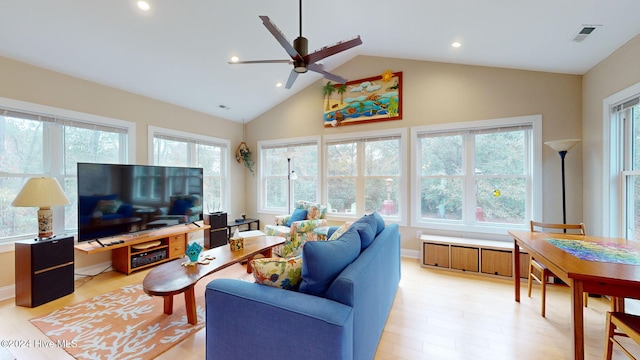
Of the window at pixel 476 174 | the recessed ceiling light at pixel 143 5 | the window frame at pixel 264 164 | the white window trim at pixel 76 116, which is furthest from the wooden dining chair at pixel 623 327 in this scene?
the white window trim at pixel 76 116

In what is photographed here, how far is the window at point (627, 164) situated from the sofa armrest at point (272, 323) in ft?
10.5

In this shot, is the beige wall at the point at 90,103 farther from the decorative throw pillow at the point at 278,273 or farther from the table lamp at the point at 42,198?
the decorative throw pillow at the point at 278,273

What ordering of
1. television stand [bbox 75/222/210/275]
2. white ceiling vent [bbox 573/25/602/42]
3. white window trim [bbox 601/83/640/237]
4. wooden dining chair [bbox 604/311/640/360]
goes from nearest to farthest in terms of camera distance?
wooden dining chair [bbox 604/311/640/360]
white ceiling vent [bbox 573/25/602/42]
white window trim [bbox 601/83/640/237]
television stand [bbox 75/222/210/275]

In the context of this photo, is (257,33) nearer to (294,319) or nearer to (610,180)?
(294,319)

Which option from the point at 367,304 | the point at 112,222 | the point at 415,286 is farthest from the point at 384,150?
the point at 112,222

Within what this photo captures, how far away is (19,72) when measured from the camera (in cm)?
283

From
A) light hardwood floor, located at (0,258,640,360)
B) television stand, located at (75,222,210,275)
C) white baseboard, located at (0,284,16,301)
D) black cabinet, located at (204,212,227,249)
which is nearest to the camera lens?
light hardwood floor, located at (0,258,640,360)

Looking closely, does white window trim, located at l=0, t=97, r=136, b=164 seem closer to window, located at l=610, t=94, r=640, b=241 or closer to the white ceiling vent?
the white ceiling vent

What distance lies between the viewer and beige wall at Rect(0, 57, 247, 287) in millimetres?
2799

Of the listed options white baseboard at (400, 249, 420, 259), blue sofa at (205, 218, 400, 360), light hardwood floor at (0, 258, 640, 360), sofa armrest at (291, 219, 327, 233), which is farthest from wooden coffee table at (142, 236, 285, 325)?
white baseboard at (400, 249, 420, 259)

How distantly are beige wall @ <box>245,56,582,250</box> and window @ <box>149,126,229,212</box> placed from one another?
1.96 metres

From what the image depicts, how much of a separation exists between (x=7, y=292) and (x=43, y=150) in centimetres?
165

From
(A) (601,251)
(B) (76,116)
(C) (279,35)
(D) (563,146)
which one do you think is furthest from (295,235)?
(D) (563,146)

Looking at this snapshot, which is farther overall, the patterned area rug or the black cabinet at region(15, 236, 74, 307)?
the black cabinet at region(15, 236, 74, 307)
